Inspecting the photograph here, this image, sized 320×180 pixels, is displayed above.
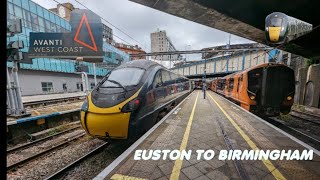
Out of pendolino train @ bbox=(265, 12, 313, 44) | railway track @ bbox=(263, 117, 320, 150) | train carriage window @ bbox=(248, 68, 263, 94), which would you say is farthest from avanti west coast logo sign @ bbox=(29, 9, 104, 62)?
railway track @ bbox=(263, 117, 320, 150)

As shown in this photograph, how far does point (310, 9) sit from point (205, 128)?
561cm

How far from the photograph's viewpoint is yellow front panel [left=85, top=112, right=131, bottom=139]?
4512mm

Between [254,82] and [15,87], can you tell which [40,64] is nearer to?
[15,87]

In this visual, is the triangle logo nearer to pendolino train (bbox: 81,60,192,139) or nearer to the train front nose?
pendolino train (bbox: 81,60,192,139)

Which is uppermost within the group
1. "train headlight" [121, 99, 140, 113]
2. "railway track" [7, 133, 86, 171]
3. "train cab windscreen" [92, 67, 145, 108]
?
"train cab windscreen" [92, 67, 145, 108]

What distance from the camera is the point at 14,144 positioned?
22.0 feet

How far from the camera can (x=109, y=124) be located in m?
4.52

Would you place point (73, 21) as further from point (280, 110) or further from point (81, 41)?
point (280, 110)

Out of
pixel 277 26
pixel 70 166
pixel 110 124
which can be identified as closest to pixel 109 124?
pixel 110 124

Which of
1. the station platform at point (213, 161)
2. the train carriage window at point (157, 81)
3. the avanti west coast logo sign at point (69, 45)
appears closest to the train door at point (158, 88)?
the train carriage window at point (157, 81)

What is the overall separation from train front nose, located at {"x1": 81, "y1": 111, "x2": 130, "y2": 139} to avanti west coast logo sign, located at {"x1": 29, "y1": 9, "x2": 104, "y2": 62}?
10549 mm

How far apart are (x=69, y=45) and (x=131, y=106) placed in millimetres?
12219

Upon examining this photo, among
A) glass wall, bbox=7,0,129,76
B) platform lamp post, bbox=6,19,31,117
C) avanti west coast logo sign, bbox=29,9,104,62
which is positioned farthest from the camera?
glass wall, bbox=7,0,129,76

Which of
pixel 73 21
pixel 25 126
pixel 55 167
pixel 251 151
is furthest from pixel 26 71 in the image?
pixel 251 151
